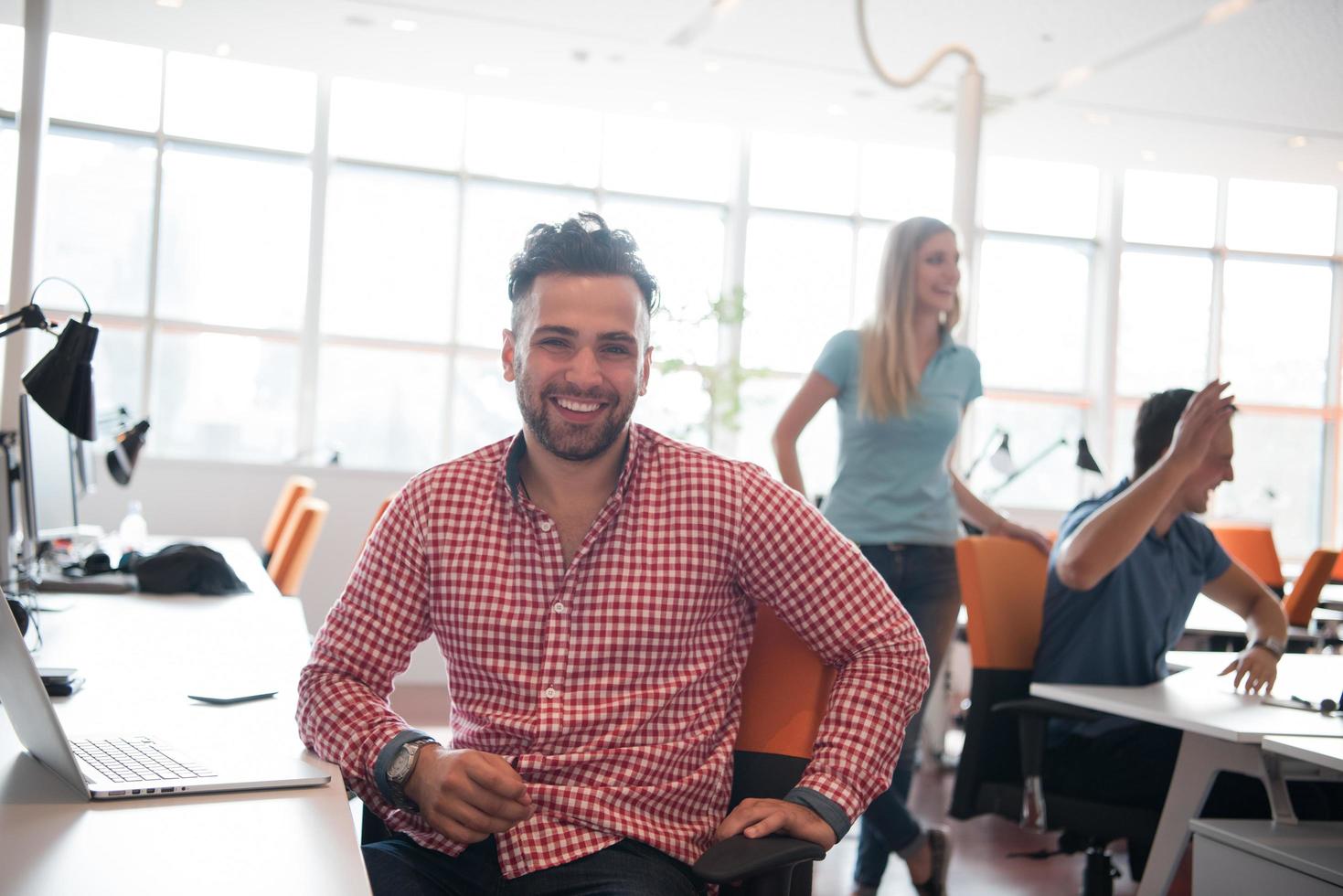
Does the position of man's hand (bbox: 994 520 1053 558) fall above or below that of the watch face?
above

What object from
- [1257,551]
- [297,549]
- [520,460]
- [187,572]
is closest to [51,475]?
[187,572]

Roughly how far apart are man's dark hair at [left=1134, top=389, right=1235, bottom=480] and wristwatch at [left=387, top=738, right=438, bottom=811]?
1785mm

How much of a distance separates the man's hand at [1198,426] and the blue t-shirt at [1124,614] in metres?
0.28

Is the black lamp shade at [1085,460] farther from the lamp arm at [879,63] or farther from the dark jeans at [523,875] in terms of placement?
the dark jeans at [523,875]

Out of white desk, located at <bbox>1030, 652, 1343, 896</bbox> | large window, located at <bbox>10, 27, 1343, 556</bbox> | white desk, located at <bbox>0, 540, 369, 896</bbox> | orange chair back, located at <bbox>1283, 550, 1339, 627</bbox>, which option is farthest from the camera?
large window, located at <bbox>10, 27, 1343, 556</bbox>

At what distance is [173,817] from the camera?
1183 millimetres

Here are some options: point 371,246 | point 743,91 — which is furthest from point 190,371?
point 743,91

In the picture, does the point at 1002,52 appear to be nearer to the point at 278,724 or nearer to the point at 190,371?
the point at 190,371

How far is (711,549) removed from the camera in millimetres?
1590

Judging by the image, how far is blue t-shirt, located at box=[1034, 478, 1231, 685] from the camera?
2434 mm

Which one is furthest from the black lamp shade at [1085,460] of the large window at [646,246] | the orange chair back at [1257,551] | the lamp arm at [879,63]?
the large window at [646,246]

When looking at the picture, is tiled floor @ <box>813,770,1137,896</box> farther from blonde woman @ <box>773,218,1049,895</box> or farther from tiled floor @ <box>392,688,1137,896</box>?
blonde woman @ <box>773,218,1049,895</box>

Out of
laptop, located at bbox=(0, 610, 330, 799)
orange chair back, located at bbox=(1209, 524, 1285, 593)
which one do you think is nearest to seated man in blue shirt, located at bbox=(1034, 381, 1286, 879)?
laptop, located at bbox=(0, 610, 330, 799)

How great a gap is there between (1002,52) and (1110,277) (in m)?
3.05
